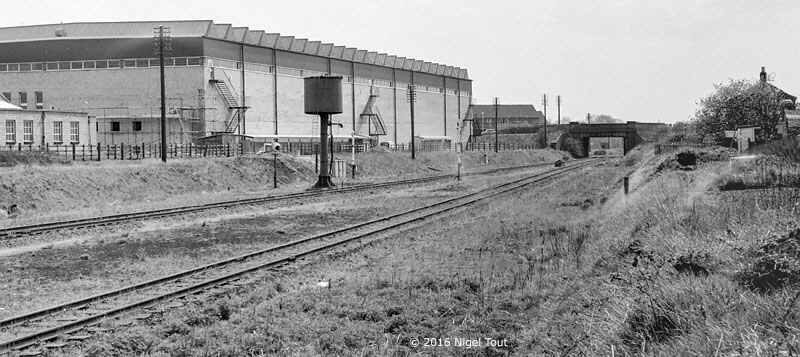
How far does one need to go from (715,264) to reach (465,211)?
57.4 ft

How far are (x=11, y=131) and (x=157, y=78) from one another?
18353 millimetres

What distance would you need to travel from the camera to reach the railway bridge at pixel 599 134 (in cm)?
10781

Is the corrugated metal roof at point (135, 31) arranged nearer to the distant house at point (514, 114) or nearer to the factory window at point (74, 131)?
the factory window at point (74, 131)

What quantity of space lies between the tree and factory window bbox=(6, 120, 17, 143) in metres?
46.6

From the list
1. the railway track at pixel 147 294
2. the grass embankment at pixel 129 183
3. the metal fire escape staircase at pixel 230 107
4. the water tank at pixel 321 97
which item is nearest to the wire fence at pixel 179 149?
the metal fire escape staircase at pixel 230 107

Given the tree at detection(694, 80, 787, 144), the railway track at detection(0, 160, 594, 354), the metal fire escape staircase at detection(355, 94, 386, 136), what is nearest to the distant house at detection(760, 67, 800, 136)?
the tree at detection(694, 80, 787, 144)

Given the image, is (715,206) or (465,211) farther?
(465,211)

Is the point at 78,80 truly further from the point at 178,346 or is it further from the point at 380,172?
the point at 178,346

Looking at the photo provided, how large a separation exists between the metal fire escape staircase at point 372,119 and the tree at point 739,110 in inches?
1474

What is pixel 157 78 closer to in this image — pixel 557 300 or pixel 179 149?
pixel 179 149

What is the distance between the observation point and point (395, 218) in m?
Answer: 24.3

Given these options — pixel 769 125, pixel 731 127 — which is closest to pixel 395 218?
pixel 769 125

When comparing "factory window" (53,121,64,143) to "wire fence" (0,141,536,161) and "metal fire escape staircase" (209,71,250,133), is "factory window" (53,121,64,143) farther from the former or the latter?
"metal fire escape staircase" (209,71,250,133)

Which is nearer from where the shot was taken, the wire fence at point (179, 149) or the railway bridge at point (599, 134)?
the wire fence at point (179, 149)
